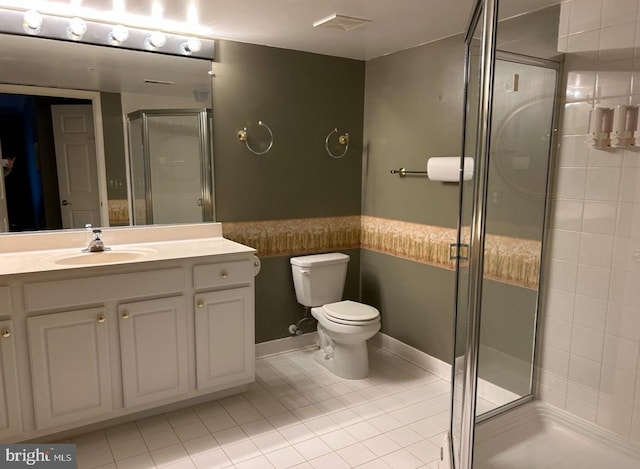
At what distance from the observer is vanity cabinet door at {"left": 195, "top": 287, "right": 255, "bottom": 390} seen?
260 centimetres

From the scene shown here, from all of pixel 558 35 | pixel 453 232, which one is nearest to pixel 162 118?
pixel 453 232

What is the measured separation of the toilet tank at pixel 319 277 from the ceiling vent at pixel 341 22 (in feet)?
4.97

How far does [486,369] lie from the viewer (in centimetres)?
225

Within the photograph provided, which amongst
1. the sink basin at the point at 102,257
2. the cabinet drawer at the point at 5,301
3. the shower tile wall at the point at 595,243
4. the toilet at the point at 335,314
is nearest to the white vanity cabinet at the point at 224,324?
the sink basin at the point at 102,257

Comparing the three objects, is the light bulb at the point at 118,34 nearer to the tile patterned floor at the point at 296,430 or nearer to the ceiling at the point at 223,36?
the ceiling at the point at 223,36

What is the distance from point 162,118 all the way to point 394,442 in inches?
88.9

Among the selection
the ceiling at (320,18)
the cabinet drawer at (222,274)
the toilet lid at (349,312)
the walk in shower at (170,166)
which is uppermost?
the ceiling at (320,18)

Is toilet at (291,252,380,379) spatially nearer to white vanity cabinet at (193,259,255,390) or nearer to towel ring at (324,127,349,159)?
white vanity cabinet at (193,259,255,390)

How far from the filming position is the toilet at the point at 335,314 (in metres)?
3.00

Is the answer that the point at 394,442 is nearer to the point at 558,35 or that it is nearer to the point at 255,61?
the point at 558,35

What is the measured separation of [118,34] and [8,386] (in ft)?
6.28

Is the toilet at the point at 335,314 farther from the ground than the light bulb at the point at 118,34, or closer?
closer

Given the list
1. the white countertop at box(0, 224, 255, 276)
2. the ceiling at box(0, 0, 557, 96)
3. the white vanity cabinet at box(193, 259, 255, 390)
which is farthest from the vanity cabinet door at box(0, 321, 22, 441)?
the ceiling at box(0, 0, 557, 96)

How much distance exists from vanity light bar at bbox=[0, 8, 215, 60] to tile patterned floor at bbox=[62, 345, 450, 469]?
211 centimetres
